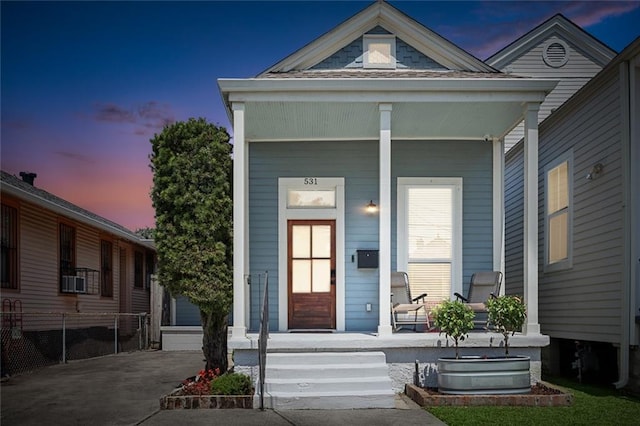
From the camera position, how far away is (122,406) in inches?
282

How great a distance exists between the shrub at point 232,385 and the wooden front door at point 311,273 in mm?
2589

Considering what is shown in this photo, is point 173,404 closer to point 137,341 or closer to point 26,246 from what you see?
point 26,246

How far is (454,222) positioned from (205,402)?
472 centimetres

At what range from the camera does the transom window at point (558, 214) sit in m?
9.44

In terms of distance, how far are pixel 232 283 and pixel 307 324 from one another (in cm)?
189

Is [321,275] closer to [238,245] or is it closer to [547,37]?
[238,245]

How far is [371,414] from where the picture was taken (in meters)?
6.32

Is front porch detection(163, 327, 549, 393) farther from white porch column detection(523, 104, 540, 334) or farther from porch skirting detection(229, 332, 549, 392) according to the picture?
white porch column detection(523, 104, 540, 334)

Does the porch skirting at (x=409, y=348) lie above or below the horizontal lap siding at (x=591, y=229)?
below

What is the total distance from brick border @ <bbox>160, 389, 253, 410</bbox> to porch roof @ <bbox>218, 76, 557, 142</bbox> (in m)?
3.49

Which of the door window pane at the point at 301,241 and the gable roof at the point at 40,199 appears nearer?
the door window pane at the point at 301,241

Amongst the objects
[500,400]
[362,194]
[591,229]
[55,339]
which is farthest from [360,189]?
[55,339]

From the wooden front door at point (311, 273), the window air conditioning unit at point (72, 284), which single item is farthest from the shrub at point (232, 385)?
the window air conditioning unit at point (72, 284)

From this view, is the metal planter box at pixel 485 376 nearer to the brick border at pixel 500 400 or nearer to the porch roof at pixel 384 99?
the brick border at pixel 500 400
